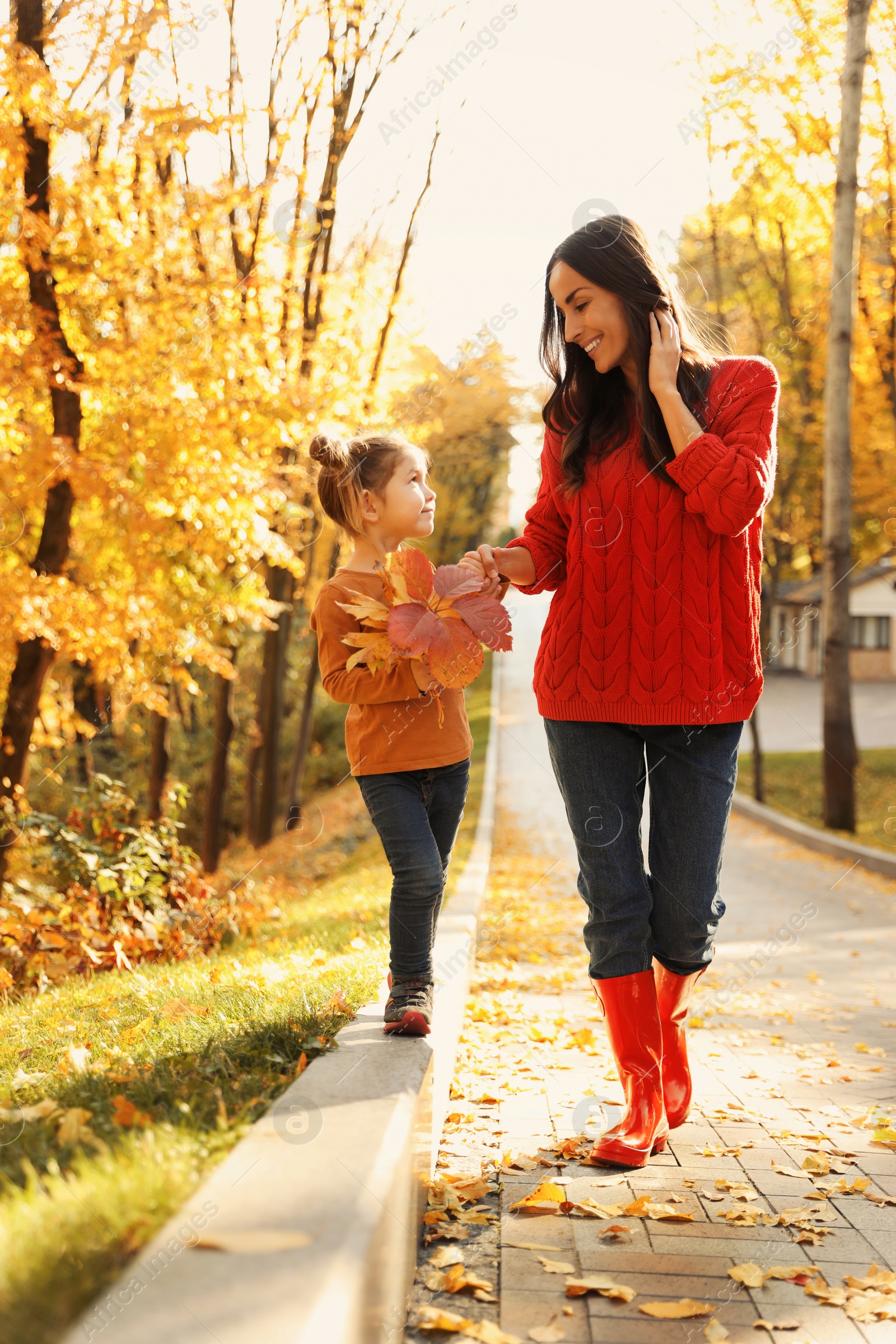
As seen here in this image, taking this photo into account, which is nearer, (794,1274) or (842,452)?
(794,1274)

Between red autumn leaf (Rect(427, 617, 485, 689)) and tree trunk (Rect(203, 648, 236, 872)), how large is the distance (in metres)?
8.36

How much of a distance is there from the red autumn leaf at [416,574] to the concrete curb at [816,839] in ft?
20.5

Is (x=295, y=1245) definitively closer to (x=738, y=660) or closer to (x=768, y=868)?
(x=738, y=660)

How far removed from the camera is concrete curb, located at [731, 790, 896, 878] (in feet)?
35.9

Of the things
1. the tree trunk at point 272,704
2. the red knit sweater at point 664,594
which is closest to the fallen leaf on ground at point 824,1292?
the red knit sweater at point 664,594

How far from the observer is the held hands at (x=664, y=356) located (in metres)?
2.79

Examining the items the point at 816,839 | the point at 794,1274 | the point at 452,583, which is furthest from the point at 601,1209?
the point at 816,839

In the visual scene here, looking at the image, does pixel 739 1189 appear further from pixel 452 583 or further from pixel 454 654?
pixel 452 583

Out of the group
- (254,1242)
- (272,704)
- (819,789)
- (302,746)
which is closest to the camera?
(254,1242)

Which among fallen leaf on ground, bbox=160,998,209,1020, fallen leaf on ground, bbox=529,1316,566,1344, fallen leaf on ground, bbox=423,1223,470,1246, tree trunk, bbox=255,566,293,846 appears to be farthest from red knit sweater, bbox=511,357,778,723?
tree trunk, bbox=255,566,293,846

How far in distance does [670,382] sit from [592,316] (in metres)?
0.29

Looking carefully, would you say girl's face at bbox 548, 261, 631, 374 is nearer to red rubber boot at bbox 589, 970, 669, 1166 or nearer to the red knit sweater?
the red knit sweater

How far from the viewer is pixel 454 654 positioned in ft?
9.66

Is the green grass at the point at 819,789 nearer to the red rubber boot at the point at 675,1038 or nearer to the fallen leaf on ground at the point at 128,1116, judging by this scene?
the red rubber boot at the point at 675,1038
